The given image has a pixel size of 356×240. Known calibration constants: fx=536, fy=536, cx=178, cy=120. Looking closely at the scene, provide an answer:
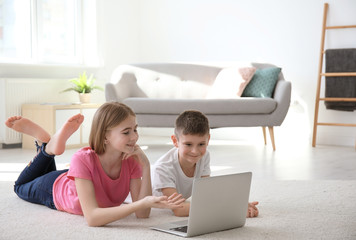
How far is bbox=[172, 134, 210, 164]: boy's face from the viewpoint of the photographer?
6.35 ft

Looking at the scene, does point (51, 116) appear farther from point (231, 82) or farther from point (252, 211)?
point (252, 211)

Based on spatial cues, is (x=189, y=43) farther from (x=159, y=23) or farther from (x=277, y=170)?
(x=277, y=170)

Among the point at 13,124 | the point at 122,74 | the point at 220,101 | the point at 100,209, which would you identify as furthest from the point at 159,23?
the point at 100,209

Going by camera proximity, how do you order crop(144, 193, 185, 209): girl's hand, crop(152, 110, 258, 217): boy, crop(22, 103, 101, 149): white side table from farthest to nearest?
crop(22, 103, 101, 149): white side table
crop(152, 110, 258, 217): boy
crop(144, 193, 185, 209): girl's hand

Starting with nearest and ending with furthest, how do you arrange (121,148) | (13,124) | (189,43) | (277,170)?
1. (121,148)
2. (13,124)
3. (277,170)
4. (189,43)

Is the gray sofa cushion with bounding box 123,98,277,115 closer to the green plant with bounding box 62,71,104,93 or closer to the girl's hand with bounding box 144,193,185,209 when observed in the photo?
the green plant with bounding box 62,71,104,93

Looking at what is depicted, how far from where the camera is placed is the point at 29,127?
7.11 feet

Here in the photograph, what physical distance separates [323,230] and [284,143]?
343cm

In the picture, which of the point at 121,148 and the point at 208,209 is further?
the point at 121,148

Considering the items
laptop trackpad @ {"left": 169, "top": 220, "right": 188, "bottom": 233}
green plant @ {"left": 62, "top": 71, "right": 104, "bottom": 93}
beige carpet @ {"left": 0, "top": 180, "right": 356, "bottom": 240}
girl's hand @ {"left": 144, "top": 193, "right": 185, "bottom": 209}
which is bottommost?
beige carpet @ {"left": 0, "top": 180, "right": 356, "bottom": 240}

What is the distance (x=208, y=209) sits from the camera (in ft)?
5.53

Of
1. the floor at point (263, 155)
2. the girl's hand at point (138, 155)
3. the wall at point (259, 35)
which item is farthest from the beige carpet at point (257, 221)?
the wall at point (259, 35)

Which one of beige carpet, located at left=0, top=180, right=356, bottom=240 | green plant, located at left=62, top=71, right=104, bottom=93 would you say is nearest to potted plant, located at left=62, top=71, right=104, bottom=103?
green plant, located at left=62, top=71, right=104, bottom=93

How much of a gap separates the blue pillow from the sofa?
0.9 inches
